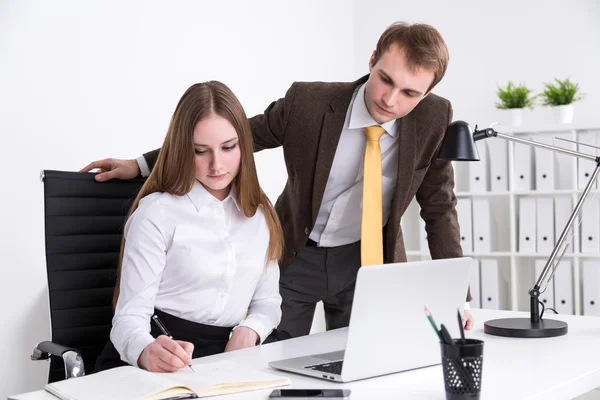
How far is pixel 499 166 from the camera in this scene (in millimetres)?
3781

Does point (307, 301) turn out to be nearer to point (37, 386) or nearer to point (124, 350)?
point (124, 350)

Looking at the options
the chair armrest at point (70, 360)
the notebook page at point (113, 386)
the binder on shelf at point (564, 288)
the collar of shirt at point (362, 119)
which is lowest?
the binder on shelf at point (564, 288)

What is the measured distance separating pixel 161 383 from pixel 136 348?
0.85 ft

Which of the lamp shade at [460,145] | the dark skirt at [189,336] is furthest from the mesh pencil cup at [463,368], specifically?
the dark skirt at [189,336]

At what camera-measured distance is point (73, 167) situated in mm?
2703

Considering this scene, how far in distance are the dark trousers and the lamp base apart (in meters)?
0.44

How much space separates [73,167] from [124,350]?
59.2 inches

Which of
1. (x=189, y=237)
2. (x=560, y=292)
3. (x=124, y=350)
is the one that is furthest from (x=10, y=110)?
(x=560, y=292)

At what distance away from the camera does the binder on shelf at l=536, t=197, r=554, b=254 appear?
12.0ft

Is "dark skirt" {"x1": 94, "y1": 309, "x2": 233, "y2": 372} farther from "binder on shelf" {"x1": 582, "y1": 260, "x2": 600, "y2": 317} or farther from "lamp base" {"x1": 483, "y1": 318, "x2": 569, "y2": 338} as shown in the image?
"binder on shelf" {"x1": 582, "y1": 260, "x2": 600, "y2": 317}

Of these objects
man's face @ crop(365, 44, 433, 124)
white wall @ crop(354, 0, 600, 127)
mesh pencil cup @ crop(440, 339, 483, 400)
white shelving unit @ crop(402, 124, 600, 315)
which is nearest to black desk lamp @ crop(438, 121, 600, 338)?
man's face @ crop(365, 44, 433, 124)

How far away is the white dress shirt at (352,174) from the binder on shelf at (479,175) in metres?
2.05

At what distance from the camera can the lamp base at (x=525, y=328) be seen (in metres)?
1.55

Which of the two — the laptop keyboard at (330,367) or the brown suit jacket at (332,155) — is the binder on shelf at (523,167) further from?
the laptop keyboard at (330,367)
